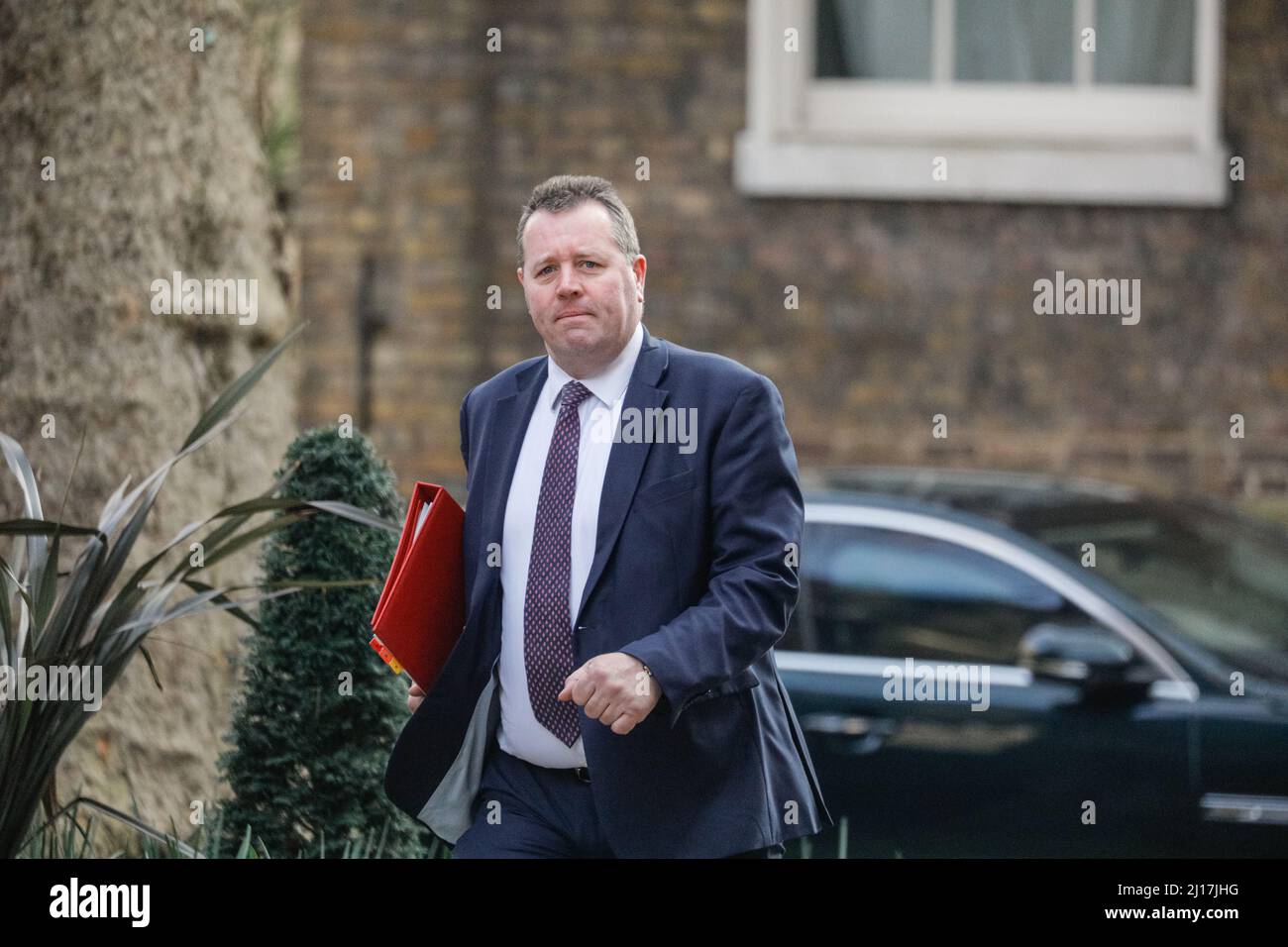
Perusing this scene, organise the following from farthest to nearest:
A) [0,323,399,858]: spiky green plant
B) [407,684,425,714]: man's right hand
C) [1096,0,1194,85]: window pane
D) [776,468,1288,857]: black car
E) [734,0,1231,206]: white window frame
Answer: [1096,0,1194,85]: window pane, [734,0,1231,206]: white window frame, [776,468,1288,857]: black car, [0,323,399,858]: spiky green plant, [407,684,425,714]: man's right hand

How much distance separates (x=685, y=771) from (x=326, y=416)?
5558 mm

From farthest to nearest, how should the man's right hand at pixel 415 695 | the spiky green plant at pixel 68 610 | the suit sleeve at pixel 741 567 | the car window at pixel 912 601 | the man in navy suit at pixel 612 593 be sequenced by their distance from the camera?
the car window at pixel 912 601 < the spiky green plant at pixel 68 610 < the man's right hand at pixel 415 695 < the man in navy suit at pixel 612 593 < the suit sleeve at pixel 741 567

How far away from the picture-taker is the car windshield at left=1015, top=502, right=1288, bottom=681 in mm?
5051

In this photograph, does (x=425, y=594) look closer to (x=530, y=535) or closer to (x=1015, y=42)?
(x=530, y=535)

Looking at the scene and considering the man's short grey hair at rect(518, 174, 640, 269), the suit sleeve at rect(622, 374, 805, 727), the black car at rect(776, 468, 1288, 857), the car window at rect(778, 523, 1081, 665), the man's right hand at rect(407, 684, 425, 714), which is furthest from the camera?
the car window at rect(778, 523, 1081, 665)

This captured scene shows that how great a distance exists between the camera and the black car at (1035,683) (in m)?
4.79

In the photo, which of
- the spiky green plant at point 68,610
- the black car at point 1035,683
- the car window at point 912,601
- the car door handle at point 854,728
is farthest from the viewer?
the car window at point 912,601

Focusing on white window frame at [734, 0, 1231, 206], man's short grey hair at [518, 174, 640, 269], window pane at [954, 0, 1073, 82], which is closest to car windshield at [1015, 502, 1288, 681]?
man's short grey hair at [518, 174, 640, 269]

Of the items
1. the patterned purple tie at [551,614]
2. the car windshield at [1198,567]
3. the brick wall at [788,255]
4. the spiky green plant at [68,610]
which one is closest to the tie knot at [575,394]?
the patterned purple tie at [551,614]

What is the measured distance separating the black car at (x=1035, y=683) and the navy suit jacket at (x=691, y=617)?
6.11 ft

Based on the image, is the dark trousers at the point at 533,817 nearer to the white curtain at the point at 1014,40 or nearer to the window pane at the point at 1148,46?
the white curtain at the point at 1014,40

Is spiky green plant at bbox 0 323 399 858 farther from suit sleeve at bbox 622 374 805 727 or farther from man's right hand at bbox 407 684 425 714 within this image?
suit sleeve at bbox 622 374 805 727

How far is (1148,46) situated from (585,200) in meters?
6.00
